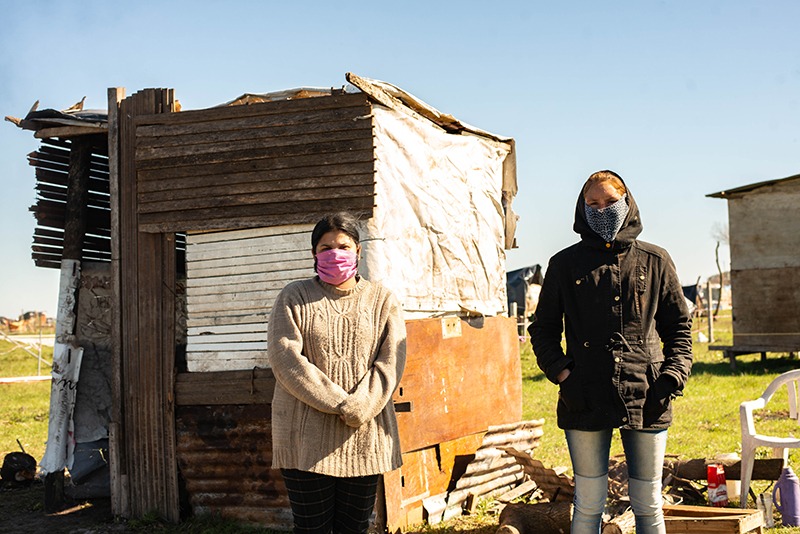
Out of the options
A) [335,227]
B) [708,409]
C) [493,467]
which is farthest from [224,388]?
[708,409]

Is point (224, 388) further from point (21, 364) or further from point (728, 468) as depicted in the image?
point (21, 364)

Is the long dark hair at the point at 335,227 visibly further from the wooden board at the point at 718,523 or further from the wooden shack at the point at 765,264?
the wooden shack at the point at 765,264

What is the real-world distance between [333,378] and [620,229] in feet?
5.20

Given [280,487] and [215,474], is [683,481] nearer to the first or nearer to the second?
[280,487]

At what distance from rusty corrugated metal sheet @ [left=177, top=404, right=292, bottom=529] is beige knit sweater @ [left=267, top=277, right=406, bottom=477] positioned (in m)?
2.46

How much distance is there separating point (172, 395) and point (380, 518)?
1941 mm

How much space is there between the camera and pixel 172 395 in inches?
265

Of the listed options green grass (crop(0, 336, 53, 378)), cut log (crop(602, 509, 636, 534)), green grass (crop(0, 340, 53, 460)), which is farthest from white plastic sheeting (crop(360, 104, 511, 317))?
green grass (crop(0, 336, 53, 378))

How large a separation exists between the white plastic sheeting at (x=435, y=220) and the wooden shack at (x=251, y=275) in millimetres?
22

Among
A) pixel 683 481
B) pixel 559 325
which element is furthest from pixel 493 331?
pixel 559 325

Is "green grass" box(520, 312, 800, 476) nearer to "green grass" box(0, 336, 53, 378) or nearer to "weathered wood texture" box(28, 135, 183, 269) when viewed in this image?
"weathered wood texture" box(28, 135, 183, 269)

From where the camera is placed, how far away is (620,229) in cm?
420

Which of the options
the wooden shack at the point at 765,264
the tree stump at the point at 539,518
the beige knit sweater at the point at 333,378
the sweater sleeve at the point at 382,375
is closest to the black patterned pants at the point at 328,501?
the beige knit sweater at the point at 333,378

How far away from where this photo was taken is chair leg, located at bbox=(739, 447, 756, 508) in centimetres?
623
